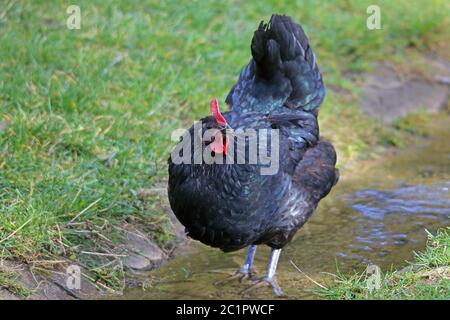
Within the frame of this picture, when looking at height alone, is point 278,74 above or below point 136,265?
above

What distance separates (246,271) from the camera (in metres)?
5.57

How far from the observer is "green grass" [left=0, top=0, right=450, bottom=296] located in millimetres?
5512

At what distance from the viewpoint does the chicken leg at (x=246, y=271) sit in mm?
5465

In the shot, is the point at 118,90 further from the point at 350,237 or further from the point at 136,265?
the point at 350,237

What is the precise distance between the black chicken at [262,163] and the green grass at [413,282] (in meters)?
0.52

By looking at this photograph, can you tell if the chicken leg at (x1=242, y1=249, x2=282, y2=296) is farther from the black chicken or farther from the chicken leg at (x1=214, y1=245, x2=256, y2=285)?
the chicken leg at (x1=214, y1=245, x2=256, y2=285)

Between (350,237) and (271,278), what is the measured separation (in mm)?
859

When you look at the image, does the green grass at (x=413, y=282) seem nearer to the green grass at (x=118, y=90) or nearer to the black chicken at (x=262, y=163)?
the black chicken at (x=262, y=163)

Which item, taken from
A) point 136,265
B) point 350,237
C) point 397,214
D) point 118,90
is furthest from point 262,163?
point 118,90

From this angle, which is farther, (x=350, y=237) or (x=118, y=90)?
(x=118, y=90)

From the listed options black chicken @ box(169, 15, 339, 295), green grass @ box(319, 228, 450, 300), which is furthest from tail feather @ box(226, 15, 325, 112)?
green grass @ box(319, 228, 450, 300)

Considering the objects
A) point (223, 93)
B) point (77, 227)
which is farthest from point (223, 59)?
point (77, 227)

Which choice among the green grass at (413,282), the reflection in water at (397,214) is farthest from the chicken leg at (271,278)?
the reflection in water at (397,214)
